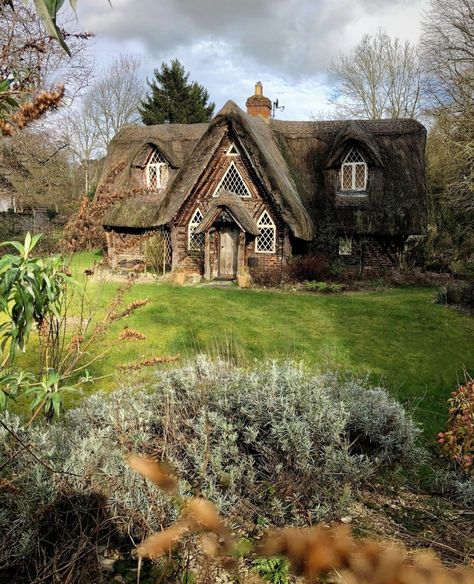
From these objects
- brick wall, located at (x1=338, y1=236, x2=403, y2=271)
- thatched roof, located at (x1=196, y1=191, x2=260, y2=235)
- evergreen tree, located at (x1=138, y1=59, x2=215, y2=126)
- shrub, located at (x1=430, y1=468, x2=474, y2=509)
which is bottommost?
shrub, located at (x1=430, y1=468, x2=474, y2=509)

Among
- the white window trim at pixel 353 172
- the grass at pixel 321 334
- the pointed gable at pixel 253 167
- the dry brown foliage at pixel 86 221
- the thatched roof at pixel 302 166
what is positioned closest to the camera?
the dry brown foliage at pixel 86 221

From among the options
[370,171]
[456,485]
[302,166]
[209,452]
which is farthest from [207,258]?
[209,452]

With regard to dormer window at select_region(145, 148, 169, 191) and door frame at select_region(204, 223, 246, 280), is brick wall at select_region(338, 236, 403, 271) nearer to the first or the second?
door frame at select_region(204, 223, 246, 280)

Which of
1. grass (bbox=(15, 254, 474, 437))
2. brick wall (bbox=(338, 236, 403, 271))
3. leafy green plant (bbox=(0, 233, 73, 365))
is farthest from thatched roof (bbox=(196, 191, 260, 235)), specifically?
leafy green plant (bbox=(0, 233, 73, 365))

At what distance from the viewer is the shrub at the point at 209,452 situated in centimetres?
388

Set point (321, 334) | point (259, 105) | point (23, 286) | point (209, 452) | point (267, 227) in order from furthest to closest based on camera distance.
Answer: point (259, 105), point (267, 227), point (321, 334), point (209, 452), point (23, 286)

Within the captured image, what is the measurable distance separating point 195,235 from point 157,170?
4247 millimetres

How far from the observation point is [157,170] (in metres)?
23.2

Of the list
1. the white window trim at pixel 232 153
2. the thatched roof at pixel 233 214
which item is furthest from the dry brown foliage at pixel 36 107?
the white window trim at pixel 232 153

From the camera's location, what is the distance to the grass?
9016mm

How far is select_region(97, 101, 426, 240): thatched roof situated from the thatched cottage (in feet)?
0.14

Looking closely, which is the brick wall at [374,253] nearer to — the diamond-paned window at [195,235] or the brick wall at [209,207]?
the brick wall at [209,207]

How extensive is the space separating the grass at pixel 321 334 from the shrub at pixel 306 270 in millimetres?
1713

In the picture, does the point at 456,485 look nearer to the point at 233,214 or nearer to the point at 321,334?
the point at 321,334
